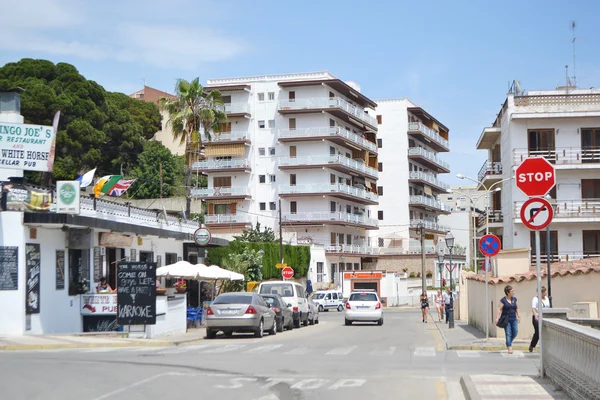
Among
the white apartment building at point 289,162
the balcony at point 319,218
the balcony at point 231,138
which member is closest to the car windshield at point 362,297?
the white apartment building at point 289,162

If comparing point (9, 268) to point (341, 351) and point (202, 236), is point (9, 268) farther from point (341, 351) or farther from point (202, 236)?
point (202, 236)

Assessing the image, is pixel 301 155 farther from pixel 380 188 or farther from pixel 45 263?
pixel 45 263

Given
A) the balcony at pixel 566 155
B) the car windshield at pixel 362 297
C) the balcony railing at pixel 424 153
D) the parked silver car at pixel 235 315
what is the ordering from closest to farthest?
the parked silver car at pixel 235 315, the car windshield at pixel 362 297, the balcony at pixel 566 155, the balcony railing at pixel 424 153

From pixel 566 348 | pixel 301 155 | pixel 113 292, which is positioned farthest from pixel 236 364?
pixel 301 155

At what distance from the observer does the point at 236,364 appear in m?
18.3

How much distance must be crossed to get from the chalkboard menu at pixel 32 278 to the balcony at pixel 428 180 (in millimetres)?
81958

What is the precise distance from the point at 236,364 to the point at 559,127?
37692 mm

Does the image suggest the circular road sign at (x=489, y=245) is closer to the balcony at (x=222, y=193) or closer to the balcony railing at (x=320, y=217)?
the balcony railing at (x=320, y=217)

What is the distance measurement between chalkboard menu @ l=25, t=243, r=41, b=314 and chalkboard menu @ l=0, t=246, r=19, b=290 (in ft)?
1.21

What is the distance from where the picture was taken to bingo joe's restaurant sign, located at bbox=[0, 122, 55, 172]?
93.6 ft

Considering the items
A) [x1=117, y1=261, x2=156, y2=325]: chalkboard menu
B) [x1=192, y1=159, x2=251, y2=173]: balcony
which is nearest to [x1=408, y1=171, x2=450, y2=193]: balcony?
[x1=192, y1=159, x2=251, y2=173]: balcony

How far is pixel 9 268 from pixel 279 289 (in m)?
13.9

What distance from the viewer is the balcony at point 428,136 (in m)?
106

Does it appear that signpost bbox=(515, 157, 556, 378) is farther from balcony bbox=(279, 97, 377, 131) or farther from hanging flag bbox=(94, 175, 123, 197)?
balcony bbox=(279, 97, 377, 131)
